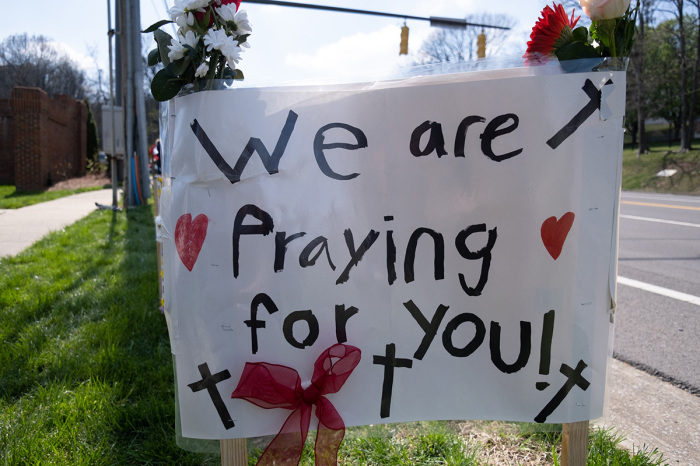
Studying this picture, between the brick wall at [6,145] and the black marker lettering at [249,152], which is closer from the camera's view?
the black marker lettering at [249,152]

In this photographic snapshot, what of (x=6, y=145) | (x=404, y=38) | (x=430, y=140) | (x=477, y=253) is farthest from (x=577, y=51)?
(x=6, y=145)

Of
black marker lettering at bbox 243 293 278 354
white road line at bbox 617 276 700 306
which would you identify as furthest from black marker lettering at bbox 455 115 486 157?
white road line at bbox 617 276 700 306

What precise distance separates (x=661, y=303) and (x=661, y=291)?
445 millimetres

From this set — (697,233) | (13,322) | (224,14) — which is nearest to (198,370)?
(224,14)

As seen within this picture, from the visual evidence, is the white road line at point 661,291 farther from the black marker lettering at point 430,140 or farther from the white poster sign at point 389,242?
the black marker lettering at point 430,140

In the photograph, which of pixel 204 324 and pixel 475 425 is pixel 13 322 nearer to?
pixel 204 324

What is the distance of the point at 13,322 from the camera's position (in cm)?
343

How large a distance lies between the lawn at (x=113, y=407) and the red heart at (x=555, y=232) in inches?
27.2

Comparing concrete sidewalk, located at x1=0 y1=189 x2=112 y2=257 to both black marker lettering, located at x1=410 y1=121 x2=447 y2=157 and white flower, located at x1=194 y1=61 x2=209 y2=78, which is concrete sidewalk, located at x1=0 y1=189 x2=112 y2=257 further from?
black marker lettering, located at x1=410 y1=121 x2=447 y2=157

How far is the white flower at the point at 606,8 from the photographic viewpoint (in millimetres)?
1418

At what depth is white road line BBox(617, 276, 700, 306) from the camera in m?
4.64

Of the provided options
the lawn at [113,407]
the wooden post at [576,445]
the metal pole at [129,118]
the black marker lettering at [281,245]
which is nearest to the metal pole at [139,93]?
the metal pole at [129,118]

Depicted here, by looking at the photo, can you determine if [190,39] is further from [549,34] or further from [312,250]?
[549,34]

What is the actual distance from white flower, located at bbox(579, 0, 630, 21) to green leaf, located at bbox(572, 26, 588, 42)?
4cm
